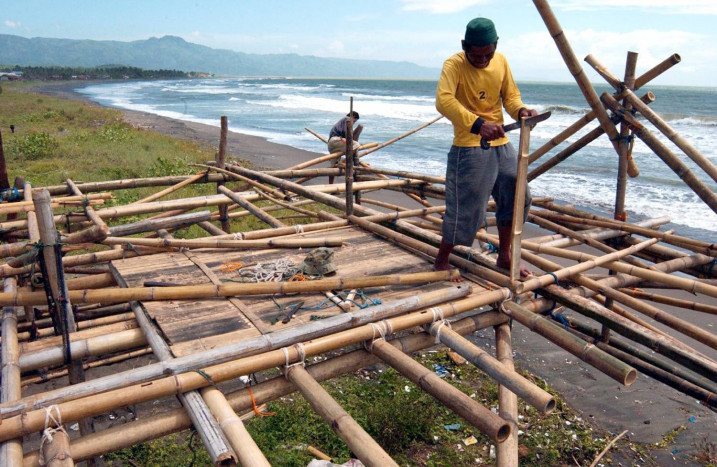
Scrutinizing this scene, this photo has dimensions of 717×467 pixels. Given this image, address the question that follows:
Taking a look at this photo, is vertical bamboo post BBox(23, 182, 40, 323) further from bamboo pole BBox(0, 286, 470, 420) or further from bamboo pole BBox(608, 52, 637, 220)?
bamboo pole BBox(608, 52, 637, 220)

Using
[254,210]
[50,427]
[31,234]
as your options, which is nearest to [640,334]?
[50,427]

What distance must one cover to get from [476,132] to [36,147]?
61.3 feet

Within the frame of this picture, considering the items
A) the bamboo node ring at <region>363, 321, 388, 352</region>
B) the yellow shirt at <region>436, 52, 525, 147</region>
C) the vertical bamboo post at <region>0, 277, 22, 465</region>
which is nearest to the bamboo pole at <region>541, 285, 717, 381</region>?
the yellow shirt at <region>436, 52, 525, 147</region>

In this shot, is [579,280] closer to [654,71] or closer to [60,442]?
[654,71]

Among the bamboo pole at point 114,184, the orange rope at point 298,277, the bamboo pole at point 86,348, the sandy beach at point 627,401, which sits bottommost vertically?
the sandy beach at point 627,401

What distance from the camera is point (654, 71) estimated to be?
5430 mm

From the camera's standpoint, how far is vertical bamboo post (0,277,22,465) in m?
2.27

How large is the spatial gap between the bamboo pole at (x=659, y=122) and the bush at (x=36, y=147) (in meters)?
17.9

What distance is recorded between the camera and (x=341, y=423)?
258cm

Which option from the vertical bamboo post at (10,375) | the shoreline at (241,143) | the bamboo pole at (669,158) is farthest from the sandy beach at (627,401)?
the shoreline at (241,143)

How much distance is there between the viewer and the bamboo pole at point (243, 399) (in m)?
2.45

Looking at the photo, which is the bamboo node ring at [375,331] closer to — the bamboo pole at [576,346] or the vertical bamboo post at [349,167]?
the bamboo pole at [576,346]

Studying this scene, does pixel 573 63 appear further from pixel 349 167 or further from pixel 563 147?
pixel 563 147

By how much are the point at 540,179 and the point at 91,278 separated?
17650mm
